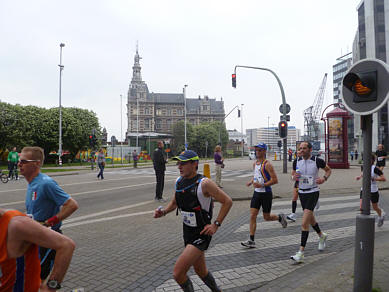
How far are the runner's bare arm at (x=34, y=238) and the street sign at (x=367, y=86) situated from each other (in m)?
3.15

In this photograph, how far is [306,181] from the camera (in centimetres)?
509

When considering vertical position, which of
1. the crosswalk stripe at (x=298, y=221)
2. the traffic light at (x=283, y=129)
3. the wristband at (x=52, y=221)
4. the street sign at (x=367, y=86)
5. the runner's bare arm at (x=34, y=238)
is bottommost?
the crosswalk stripe at (x=298, y=221)

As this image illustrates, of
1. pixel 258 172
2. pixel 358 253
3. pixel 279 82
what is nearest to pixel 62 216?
A: pixel 358 253

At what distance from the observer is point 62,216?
9.15 feet

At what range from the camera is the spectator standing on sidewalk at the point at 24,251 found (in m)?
1.72

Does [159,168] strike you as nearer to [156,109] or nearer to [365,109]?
[365,109]

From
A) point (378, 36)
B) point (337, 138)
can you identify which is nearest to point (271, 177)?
point (337, 138)

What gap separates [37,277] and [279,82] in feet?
62.0

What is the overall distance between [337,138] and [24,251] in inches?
958

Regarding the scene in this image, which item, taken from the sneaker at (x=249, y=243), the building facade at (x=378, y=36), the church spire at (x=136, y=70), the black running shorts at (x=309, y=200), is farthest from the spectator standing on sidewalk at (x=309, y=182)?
the church spire at (x=136, y=70)

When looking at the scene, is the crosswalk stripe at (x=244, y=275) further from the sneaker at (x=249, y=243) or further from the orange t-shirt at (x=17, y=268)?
the orange t-shirt at (x=17, y=268)

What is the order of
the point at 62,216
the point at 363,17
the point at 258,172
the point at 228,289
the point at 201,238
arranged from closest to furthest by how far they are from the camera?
the point at 62,216, the point at 201,238, the point at 228,289, the point at 258,172, the point at 363,17

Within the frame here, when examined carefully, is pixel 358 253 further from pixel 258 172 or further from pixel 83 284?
pixel 83 284

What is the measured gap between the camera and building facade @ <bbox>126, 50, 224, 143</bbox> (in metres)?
118
